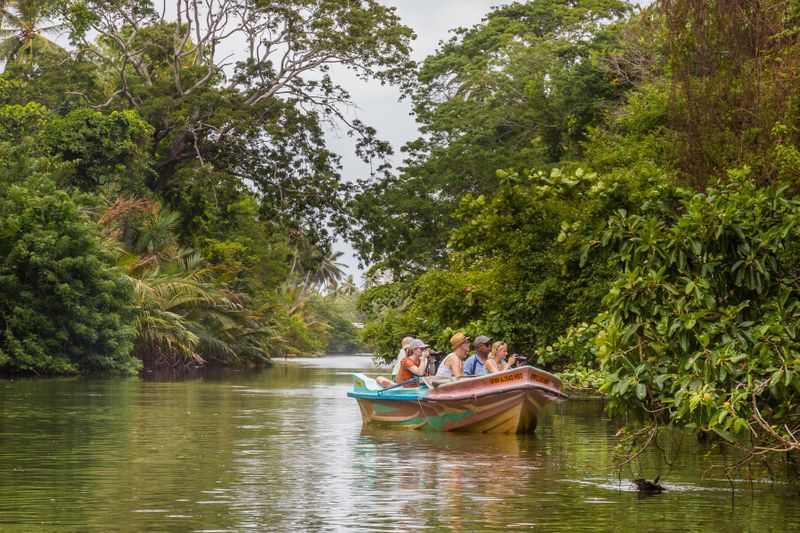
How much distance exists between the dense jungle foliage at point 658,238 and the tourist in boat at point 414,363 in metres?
1.75

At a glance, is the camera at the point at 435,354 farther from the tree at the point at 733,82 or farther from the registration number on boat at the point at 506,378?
the tree at the point at 733,82

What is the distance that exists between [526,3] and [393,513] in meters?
40.6

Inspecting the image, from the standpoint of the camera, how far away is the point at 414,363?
20.6 meters

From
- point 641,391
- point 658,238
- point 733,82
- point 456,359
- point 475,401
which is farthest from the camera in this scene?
point 456,359

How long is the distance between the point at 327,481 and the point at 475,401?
6.27 m

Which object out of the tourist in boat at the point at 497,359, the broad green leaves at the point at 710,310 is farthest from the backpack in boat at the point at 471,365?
the broad green leaves at the point at 710,310

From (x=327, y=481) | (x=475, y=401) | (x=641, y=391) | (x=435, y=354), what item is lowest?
(x=327, y=481)

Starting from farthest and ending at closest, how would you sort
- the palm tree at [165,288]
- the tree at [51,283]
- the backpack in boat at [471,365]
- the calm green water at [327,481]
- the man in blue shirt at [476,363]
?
the palm tree at [165,288]
the tree at [51,283]
the backpack in boat at [471,365]
the man in blue shirt at [476,363]
the calm green water at [327,481]

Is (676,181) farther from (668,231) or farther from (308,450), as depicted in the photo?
(308,450)

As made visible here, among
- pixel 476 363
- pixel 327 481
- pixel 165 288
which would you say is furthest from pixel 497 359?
pixel 165 288

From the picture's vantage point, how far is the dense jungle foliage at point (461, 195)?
37.0 feet

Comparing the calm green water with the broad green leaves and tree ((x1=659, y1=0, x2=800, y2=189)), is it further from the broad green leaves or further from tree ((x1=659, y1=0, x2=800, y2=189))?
tree ((x1=659, y1=0, x2=800, y2=189))

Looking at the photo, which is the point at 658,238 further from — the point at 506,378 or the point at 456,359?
the point at 456,359

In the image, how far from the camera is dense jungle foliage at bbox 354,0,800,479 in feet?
35.8
